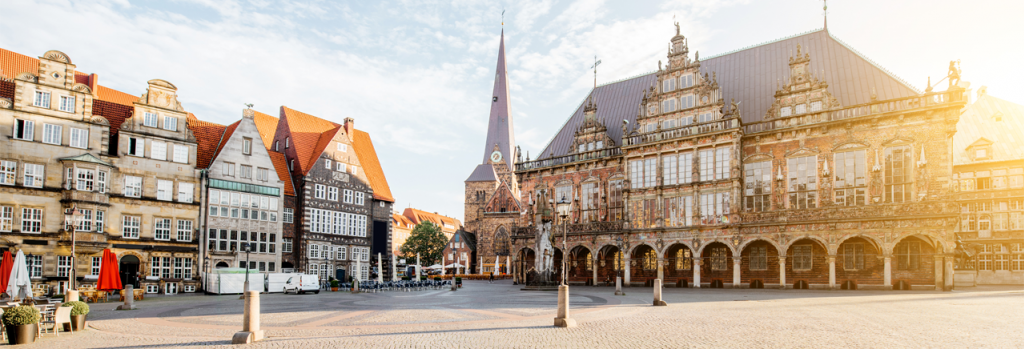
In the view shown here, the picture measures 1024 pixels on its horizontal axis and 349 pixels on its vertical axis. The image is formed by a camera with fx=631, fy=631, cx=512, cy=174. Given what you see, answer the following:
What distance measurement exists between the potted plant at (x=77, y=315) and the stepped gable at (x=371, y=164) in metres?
38.7

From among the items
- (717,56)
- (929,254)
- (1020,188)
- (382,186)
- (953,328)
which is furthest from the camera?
(382,186)

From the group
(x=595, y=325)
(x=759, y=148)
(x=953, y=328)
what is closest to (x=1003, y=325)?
(x=953, y=328)

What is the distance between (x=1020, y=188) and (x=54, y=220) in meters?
62.1

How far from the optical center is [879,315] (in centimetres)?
1703

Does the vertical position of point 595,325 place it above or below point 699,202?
below

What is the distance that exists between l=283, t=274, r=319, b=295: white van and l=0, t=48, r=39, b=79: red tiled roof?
19.0 meters

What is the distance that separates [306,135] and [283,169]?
15.2 feet

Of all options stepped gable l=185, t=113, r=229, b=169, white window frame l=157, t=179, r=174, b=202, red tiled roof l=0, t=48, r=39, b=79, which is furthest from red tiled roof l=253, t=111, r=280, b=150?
red tiled roof l=0, t=48, r=39, b=79

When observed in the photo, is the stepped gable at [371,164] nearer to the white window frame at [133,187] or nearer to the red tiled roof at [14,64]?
the white window frame at [133,187]

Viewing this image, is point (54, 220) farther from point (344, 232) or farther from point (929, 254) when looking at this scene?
point (929, 254)

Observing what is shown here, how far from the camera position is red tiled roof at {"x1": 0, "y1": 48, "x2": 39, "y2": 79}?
36.8 m

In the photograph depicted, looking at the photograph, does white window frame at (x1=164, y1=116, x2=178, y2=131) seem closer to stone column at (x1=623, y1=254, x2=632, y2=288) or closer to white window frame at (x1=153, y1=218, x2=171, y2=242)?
white window frame at (x1=153, y1=218, x2=171, y2=242)

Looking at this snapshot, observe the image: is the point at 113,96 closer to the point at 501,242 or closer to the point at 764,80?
the point at 764,80

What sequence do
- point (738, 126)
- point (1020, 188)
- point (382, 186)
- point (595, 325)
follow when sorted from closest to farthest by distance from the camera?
point (595, 325)
point (738, 126)
point (1020, 188)
point (382, 186)
